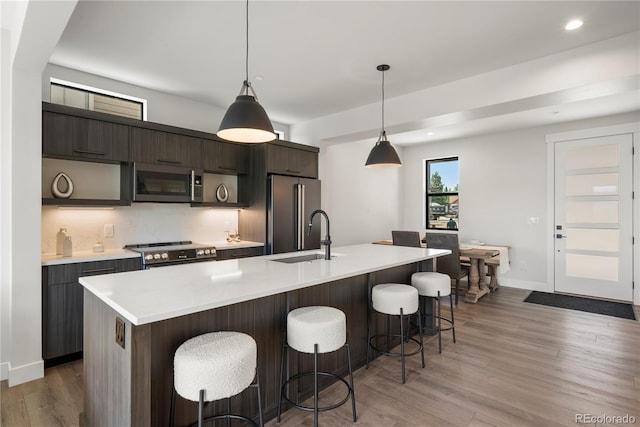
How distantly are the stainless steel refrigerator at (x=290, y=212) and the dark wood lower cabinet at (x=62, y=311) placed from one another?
77.1 inches

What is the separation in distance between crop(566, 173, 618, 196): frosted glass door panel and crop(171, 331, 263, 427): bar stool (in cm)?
558

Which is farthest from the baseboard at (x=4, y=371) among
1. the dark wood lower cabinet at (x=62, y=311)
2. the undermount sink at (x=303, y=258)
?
the undermount sink at (x=303, y=258)

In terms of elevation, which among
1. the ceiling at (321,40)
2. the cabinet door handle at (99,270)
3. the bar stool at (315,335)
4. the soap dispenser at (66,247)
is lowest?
the bar stool at (315,335)

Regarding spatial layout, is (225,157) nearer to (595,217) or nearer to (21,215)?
(21,215)

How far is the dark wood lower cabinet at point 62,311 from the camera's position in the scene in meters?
2.74

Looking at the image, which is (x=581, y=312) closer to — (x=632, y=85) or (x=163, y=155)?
(x=632, y=85)

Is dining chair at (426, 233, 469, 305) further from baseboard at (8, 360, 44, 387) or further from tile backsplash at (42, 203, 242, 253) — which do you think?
baseboard at (8, 360, 44, 387)

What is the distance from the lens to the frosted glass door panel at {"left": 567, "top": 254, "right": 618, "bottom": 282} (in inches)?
190

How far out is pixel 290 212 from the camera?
445cm

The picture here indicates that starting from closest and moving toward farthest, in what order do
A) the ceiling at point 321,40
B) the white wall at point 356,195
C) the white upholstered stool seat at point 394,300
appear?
the ceiling at point 321,40 → the white upholstered stool seat at point 394,300 → the white wall at point 356,195

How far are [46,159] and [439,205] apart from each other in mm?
6138

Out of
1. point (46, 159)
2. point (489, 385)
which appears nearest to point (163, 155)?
point (46, 159)

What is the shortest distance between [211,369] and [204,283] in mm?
535

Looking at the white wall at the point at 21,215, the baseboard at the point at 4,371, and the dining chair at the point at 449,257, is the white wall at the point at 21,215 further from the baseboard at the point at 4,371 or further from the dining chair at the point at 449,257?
the dining chair at the point at 449,257
